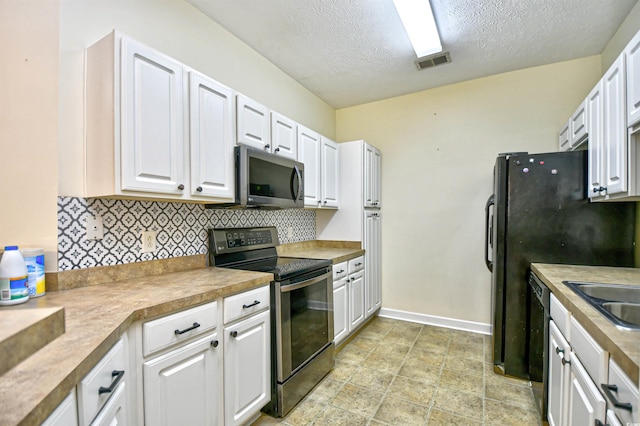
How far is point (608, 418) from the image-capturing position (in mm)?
927

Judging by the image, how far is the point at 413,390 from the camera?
2.18 meters

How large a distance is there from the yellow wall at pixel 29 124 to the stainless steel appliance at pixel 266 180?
891mm

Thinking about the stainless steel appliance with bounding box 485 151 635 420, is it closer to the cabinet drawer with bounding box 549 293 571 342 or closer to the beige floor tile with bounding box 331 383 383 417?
the cabinet drawer with bounding box 549 293 571 342

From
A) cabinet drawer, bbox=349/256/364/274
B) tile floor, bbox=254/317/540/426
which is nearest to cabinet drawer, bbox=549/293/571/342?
tile floor, bbox=254/317/540/426

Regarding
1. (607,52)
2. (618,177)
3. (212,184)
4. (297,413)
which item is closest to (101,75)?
(212,184)

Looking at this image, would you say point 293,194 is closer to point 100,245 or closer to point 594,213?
point 100,245

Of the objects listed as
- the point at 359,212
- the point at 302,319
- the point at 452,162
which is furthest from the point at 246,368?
the point at 452,162

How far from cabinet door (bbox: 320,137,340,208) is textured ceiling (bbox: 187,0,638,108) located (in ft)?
2.35

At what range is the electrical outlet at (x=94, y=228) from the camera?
1505 millimetres

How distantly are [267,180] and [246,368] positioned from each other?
1.19 metres

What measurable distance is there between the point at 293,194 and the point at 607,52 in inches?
114

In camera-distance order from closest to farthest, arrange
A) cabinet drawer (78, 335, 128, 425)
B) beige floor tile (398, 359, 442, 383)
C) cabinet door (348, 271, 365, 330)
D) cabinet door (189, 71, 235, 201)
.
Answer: cabinet drawer (78, 335, 128, 425) → cabinet door (189, 71, 235, 201) → beige floor tile (398, 359, 442, 383) → cabinet door (348, 271, 365, 330)

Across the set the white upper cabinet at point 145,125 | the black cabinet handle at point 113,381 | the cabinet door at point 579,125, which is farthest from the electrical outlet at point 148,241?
the cabinet door at point 579,125

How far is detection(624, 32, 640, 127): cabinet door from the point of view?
143cm
